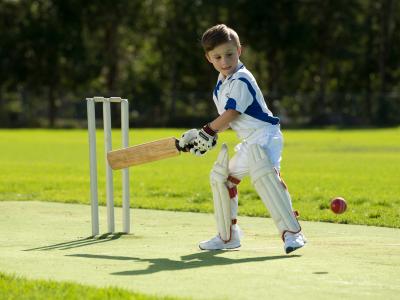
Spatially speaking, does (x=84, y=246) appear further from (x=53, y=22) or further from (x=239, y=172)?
(x=53, y=22)

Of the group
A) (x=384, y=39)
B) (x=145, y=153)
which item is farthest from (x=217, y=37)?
(x=384, y=39)

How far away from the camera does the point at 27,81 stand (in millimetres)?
57656

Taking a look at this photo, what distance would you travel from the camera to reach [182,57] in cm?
6206

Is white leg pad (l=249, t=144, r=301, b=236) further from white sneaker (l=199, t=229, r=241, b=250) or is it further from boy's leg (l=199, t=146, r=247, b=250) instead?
white sneaker (l=199, t=229, r=241, b=250)

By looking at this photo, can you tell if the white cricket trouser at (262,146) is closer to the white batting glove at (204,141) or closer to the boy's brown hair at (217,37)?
the white batting glove at (204,141)

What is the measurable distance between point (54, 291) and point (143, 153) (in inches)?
94.5

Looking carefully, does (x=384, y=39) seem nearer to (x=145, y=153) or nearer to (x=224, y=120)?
(x=145, y=153)

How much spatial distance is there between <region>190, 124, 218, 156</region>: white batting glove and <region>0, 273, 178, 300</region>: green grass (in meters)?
1.94

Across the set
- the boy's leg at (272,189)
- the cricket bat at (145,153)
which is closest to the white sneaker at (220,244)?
the boy's leg at (272,189)

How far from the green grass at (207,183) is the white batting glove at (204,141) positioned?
3.30m

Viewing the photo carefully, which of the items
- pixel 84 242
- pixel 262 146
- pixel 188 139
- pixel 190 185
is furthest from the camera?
pixel 190 185

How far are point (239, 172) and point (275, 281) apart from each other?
179 centimetres

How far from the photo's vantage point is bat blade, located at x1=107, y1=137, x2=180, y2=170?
8.02 meters

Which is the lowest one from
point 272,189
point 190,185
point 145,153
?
point 190,185
